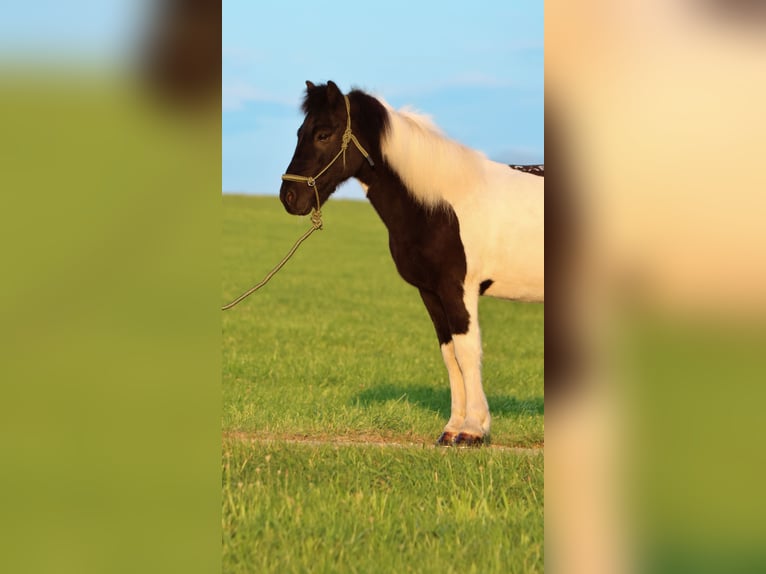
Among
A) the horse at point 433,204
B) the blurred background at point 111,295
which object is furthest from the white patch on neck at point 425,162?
the blurred background at point 111,295

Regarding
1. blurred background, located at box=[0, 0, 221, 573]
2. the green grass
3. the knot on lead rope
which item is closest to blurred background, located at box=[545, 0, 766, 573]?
blurred background, located at box=[0, 0, 221, 573]

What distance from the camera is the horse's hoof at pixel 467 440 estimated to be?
21.4 ft

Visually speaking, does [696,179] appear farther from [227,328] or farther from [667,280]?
[227,328]

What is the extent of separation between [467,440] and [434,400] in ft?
7.71

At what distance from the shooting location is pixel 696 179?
145 centimetres

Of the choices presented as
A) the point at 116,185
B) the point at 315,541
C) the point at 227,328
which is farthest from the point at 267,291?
the point at 116,185

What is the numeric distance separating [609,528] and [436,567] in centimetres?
158

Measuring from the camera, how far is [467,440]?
6543 millimetres

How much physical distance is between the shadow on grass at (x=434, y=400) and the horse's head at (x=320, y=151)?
8.01 ft

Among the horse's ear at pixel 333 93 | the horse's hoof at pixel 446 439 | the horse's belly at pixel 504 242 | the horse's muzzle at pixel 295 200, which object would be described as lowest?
the horse's hoof at pixel 446 439

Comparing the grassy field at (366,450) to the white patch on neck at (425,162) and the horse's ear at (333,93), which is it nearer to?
the white patch on neck at (425,162)

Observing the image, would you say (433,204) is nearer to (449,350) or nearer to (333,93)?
(333,93)

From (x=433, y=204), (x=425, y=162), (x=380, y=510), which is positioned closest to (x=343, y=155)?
(x=425, y=162)

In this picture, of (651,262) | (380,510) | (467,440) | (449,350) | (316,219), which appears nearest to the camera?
(651,262)
